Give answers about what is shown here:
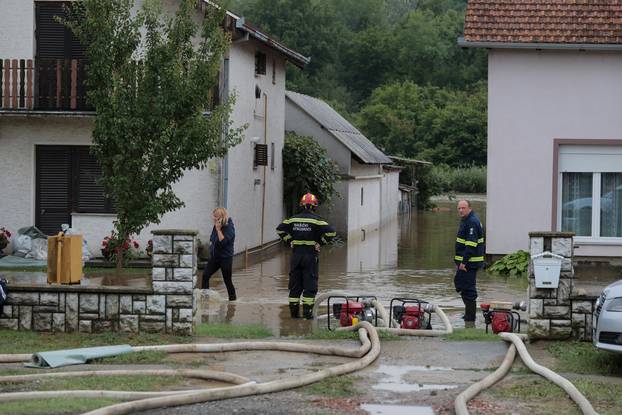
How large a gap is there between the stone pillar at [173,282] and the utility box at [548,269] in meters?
3.82

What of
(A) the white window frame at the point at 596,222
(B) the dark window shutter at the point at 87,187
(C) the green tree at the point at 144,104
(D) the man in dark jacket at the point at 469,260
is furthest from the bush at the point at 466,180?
(D) the man in dark jacket at the point at 469,260

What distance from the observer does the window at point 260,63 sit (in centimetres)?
2738

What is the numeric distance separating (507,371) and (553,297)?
6.07 ft

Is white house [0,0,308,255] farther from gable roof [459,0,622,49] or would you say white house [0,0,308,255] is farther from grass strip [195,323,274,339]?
grass strip [195,323,274,339]

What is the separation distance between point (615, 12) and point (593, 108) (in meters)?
1.97

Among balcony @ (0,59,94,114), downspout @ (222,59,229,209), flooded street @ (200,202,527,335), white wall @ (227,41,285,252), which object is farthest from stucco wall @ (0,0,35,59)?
flooded street @ (200,202,527,335)

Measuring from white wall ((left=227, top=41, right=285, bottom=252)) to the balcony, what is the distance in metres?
3.23

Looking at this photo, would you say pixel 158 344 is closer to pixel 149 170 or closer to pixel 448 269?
pixel 149 170

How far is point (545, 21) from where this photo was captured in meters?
21.8

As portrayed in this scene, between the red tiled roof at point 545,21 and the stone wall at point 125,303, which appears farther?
the red tiled roof at point 545,21

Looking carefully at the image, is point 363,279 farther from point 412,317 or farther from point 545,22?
point 412,317

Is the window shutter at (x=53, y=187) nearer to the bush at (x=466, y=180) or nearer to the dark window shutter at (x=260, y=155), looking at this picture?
the dark window shutter at (x=260, y=155)

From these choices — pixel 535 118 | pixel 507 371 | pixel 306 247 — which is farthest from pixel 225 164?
pixel 507 371

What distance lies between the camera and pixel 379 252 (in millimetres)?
29266
